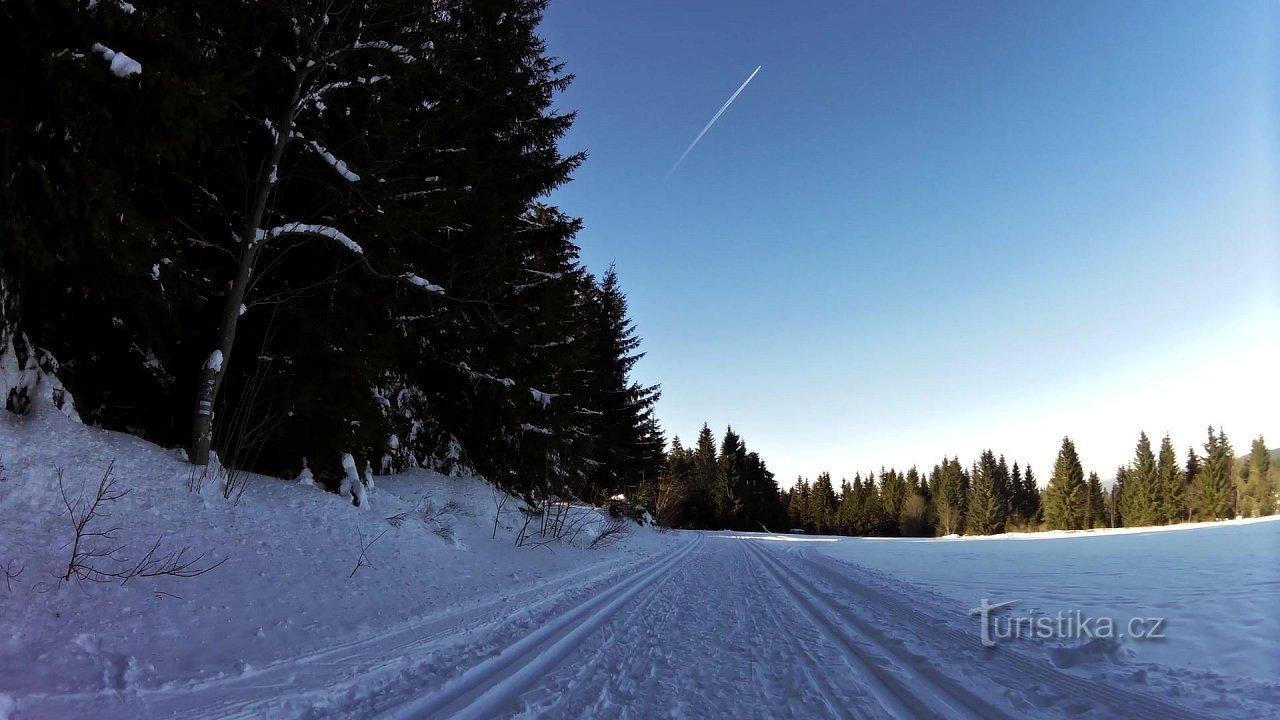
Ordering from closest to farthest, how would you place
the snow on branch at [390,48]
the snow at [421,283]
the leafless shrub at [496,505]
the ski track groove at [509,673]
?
1. the ski track groove at [509,673]
2. the snow on branch at [390,48]
3. the snow at [421,283]
4. the leafless shrub at [496,505]

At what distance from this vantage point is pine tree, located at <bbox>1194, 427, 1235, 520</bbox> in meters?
50.2

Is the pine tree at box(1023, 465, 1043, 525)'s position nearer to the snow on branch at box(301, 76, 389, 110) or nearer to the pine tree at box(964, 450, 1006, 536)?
the pine tree at box(964, 450, 1006, 536)

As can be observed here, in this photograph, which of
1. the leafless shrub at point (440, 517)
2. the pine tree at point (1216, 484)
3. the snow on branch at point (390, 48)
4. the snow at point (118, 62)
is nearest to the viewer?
the snow at point (118, 62)

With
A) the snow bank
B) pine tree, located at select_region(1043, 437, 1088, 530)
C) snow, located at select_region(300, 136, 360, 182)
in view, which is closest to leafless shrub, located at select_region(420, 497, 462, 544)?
snow, located at select_region(300, 136, 360, 182)

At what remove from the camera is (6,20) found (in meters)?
4.19

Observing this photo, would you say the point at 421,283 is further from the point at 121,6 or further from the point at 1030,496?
the point at 1030,496

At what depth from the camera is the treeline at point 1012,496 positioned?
5056cm

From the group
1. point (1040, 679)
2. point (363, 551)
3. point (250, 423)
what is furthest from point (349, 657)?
point (250, 423)

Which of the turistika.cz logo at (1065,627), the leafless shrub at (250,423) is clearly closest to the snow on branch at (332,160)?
the leafless shrub at (250,423)

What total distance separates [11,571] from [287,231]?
4700 millimetres

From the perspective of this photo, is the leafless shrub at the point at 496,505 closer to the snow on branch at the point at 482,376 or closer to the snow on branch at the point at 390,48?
the snow on branch at the point at 482,376

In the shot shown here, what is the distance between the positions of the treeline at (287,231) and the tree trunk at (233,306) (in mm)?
26

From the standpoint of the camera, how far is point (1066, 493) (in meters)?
62.3

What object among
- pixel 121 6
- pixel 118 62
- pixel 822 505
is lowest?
pixel 822 505
